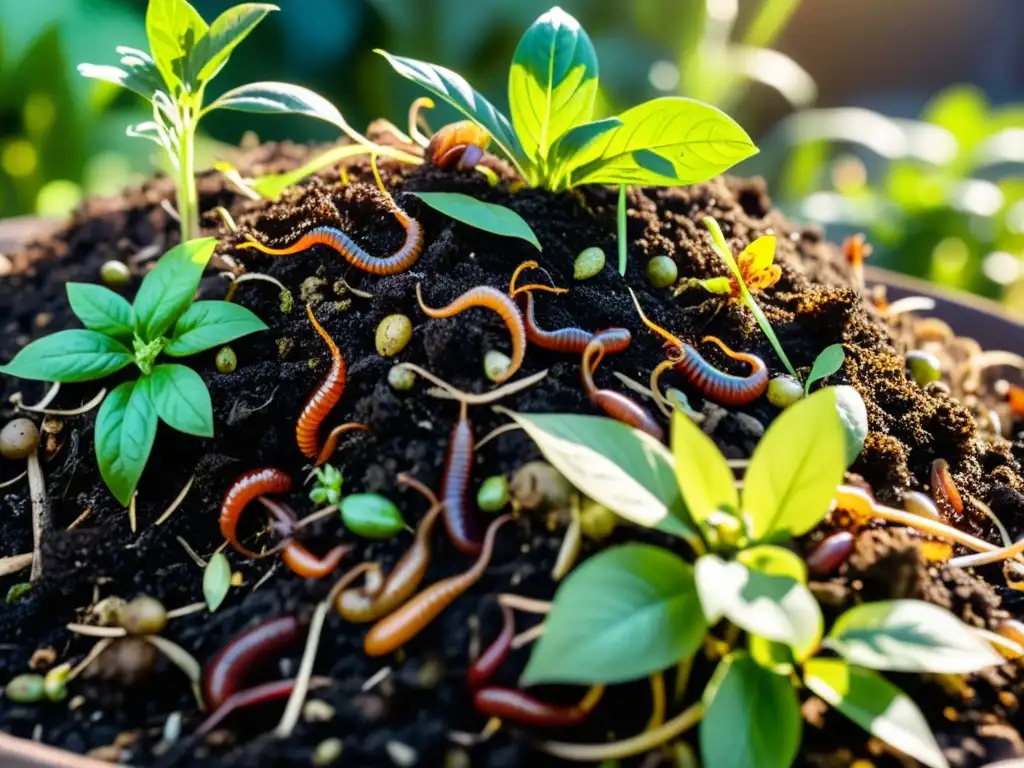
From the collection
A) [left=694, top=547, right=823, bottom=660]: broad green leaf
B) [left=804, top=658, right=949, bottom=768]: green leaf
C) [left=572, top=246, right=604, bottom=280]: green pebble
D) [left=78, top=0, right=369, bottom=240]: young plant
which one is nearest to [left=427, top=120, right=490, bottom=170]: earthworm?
[left=78, top=0, right=369, bottom=240]: young plant

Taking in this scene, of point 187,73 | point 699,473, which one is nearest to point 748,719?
point 699,473

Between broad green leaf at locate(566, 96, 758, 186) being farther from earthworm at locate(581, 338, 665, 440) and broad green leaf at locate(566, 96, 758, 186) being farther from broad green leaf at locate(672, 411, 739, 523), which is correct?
broad green leaf at locate(672, 411, 739, 523)

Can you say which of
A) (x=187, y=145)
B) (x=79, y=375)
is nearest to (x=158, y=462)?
(x=79, y=375)

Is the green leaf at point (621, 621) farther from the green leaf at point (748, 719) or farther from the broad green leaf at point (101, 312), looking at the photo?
the broad green leaf at point (101, 312)

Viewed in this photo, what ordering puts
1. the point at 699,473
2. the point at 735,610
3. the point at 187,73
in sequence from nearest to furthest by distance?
the point at 735,610
the point at 699,473
the point at 187,73

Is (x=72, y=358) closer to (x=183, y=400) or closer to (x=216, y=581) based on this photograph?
(x=183, y=400)

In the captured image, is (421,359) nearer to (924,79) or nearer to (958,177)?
(958,177)
